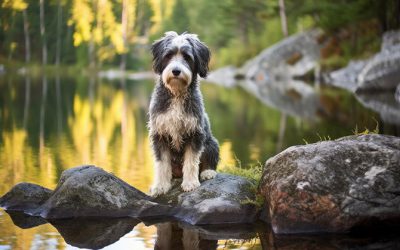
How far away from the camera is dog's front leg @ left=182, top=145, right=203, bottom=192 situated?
302 inches

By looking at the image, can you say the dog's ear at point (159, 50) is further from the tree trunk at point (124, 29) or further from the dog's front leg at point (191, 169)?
the tree trunk at point (124, 29)

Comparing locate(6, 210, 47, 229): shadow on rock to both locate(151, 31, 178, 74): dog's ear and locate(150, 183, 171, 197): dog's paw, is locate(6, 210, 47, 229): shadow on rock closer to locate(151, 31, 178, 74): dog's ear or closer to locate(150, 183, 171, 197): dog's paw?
locate(150, 183, 171, 197): dog's paw

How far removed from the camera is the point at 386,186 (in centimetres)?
707

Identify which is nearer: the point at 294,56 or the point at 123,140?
the point at 123,140

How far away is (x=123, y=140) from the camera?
1502cm

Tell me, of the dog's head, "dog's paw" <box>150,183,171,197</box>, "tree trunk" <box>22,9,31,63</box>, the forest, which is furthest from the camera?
the forest

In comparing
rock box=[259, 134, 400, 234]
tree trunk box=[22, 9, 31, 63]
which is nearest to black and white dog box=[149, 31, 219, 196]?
rock box=[259, 134, 400, 234]

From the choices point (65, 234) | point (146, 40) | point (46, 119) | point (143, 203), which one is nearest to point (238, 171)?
point (143, 203)

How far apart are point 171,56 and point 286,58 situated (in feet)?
122

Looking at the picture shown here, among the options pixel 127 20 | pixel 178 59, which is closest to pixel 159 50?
pixel 178 59

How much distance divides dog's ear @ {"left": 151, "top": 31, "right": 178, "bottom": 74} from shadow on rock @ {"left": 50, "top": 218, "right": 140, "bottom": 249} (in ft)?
5.72

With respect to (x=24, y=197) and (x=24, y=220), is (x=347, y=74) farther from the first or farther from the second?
(x=24, y=220)

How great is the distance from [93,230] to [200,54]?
7.35 feet

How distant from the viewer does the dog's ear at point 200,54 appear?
7.31 m
